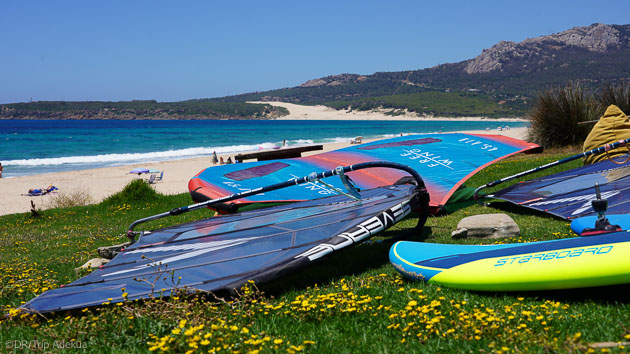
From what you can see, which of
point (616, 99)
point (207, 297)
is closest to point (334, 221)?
point (207, 297)

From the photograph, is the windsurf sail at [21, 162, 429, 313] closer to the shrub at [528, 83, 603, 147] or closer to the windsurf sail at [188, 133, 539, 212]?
the windsurf sail at [188, 133, 539, 212]

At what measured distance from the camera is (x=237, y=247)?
17.7 ft

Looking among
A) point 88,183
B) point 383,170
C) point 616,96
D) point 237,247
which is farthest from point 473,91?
point 237,247

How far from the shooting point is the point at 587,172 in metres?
8.23

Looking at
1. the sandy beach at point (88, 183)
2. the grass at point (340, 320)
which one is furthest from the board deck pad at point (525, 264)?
the sandy beach at point (88, 183)

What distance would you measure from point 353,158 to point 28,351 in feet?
27.1

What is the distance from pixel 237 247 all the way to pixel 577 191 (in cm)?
496

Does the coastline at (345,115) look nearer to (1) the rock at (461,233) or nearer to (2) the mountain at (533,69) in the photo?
(2) the mountain at (533,69)

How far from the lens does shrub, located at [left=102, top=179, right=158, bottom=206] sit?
1390 centimetres

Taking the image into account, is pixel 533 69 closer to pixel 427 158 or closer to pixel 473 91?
pixel 473 91

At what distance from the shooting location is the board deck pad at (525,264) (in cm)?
375

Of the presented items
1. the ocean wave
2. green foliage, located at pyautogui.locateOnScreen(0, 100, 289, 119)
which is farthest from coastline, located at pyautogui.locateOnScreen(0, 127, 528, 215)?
green foliage, located at pyautogui.locateOnScreen(0, 100, 289, 119)

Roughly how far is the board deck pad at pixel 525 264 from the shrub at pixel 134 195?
10.4 meters

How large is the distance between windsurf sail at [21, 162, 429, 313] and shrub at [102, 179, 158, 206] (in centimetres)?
769
